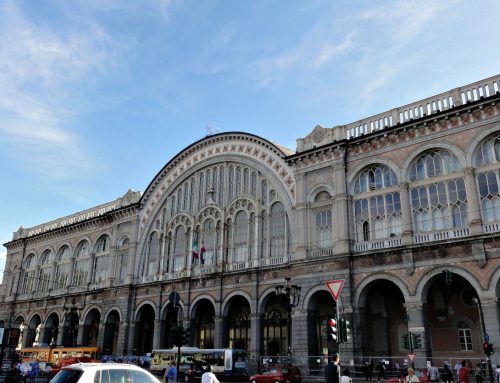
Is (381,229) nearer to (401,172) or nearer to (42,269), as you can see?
(401,172)

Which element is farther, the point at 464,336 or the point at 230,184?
the point at 230,184

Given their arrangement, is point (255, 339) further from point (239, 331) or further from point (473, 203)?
point (473, 203)

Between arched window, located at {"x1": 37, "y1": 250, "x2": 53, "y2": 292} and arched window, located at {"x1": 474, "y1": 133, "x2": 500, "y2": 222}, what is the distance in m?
51.4

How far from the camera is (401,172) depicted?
3275cm

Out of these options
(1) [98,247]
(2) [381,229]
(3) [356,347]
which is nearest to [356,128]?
(2) [381,229]

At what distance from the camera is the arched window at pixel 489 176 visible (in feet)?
94.0

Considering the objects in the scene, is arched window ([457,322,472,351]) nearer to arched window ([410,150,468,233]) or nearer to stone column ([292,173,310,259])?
arched window ([410,150,468,233])

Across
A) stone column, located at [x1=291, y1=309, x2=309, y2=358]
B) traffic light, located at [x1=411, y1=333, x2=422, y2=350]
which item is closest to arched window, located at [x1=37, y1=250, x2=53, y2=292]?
stone column, located at [x1=291, y1=309, x2=309, y2=358]

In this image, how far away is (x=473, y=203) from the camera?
95.1ft

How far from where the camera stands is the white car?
428 inches

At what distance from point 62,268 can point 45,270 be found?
13.0ft

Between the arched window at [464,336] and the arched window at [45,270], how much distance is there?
4864 cm

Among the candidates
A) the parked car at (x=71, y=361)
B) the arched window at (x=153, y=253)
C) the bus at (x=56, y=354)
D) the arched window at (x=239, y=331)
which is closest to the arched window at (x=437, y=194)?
the arched window at (x=239, y=331)

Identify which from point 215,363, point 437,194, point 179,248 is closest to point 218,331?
point 215,363
